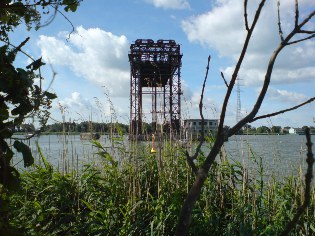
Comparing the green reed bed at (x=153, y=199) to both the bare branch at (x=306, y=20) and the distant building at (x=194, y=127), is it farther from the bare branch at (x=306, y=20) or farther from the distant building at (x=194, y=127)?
the bare branch at (x=306, y=20)

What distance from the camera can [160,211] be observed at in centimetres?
418

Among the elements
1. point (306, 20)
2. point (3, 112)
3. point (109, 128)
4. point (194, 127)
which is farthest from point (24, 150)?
point (194, 127)

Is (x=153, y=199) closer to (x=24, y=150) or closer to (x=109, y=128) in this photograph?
(x=109, y=128)

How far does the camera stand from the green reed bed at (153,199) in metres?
4.01

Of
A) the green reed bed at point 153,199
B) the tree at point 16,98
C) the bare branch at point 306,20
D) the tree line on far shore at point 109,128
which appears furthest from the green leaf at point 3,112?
the tree line on far shore at point 109,128

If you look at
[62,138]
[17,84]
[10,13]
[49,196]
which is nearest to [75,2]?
[10,13]

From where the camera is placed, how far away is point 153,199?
462 cm

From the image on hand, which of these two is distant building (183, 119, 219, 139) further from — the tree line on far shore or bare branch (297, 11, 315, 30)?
bare branch (297, 11, 315, 30)

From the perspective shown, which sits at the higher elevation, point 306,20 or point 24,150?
point 306,20

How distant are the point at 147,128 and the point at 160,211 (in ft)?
6.56

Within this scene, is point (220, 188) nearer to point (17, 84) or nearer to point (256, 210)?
point (256, 210)

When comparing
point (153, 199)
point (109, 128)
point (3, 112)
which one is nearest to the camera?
point (3, 112)

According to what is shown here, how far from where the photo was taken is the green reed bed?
401 centimetres

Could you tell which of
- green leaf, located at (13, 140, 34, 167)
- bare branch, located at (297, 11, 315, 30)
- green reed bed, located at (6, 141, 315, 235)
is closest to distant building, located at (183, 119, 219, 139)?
green reed bed, located at (6, 141, 315, 235)
